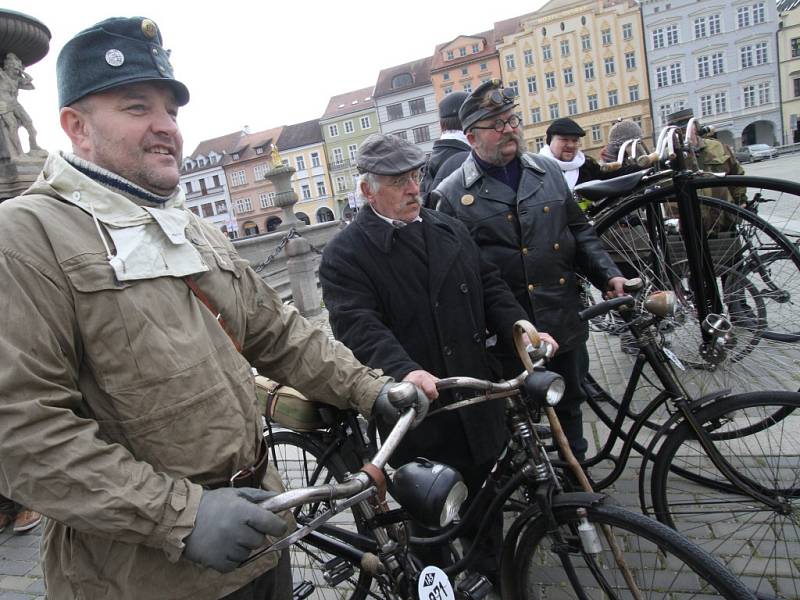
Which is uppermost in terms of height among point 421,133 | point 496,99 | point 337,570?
point 421,133

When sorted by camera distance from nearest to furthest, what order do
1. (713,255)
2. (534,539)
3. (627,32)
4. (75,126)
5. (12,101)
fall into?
(75,126)
(534,539)
(713,255)
(12,101)
(627,32)

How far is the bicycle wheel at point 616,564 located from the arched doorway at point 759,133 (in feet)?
179

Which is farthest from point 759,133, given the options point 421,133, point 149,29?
point 149,29

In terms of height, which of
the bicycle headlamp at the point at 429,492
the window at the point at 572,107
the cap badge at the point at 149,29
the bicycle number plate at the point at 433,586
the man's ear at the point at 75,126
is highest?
the window at the point at 572,107

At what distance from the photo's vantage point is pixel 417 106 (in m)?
55.1

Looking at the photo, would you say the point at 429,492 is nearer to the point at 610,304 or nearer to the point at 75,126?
the point at 610,304

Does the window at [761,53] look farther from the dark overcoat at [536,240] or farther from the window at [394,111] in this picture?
the dark overcoat at [536,240]

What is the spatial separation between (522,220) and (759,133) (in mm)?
55010

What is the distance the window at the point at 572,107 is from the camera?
49.9 m

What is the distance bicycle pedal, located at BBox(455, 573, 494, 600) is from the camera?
2061 millimetres

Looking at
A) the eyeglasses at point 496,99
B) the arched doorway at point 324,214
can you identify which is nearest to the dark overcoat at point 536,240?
the eyeglasses at point 496,99

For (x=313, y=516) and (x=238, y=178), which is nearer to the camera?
(x=313, y=516)

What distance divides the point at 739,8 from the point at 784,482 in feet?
184

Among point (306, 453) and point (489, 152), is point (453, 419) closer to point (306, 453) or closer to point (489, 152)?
point (306, 453)
